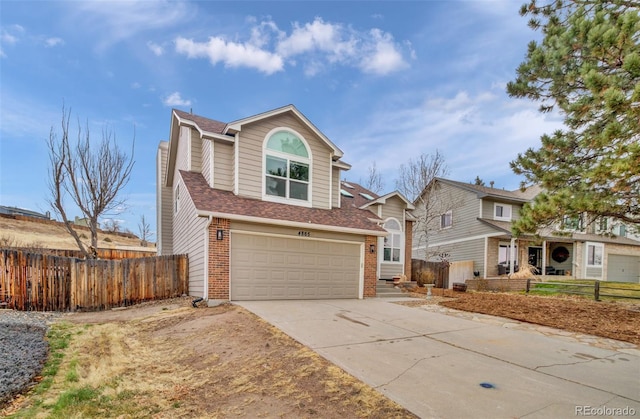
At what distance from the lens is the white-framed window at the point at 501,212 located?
20327 millimetres

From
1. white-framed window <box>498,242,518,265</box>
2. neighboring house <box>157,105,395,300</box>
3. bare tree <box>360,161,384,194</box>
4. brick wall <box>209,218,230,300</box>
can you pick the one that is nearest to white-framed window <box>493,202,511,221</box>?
white-framed window <box>498,242,518,265</box>

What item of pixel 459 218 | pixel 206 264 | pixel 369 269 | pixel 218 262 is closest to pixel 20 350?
pixel 206 264

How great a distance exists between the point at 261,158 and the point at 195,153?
2681mm

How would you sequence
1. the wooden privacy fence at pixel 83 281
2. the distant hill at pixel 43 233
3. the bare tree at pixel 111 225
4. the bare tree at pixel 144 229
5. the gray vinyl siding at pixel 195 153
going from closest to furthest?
the wooden privacy fence at pixel 83 281
the gray vinyl siding at pixel 195 153
the distant hill at pixel 43 233
the bare tree at pixel 111 225
the bare tree at pixel 144 229

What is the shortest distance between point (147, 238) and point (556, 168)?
129ft

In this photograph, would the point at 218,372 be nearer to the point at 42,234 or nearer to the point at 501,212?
the point at 501,212

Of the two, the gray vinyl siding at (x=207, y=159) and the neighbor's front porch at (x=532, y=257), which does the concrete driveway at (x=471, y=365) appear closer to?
the gray vinyl siding at (x=207, y=159)

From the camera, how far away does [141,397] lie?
144 inches

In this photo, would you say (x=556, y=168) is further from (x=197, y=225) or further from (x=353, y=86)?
(x=353, y=86)

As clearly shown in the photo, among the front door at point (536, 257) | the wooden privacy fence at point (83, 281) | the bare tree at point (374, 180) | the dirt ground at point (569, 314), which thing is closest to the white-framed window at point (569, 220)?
the dirt ground at point (569, 314)

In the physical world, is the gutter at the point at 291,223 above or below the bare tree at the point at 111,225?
above

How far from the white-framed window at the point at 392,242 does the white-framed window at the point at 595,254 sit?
602 inches

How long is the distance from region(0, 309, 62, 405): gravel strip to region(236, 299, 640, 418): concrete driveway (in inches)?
146

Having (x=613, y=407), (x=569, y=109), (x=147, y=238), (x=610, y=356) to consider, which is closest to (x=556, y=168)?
(x=569, y=109)
